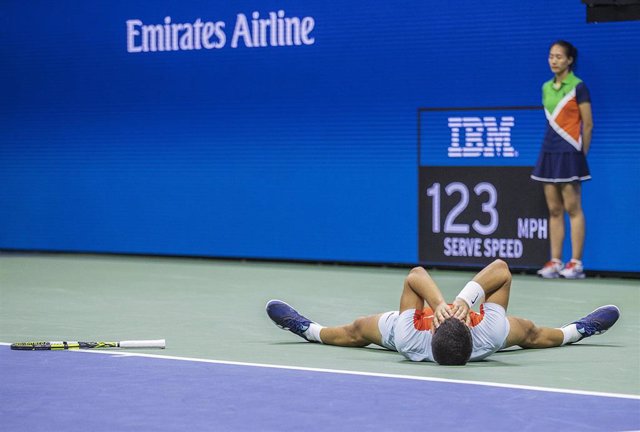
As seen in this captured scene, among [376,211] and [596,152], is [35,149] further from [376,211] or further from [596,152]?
[596,152]

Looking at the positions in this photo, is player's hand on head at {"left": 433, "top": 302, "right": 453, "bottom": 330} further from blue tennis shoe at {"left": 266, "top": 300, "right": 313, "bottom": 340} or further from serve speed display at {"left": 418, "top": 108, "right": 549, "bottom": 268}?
serve speed display at {"left": 418, "top": 108, "right": 549, "bottom": 268}

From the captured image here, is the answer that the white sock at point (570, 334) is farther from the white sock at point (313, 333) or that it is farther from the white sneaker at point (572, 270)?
the white sneaker at point (572, 270)

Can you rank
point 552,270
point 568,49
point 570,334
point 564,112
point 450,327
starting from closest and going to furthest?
1. point 450,327
2. point 570,334
3. point 568,49
4. point 564,112
5. point 552,270

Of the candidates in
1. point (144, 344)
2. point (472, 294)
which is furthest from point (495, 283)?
point (144, 344)

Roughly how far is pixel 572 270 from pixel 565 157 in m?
1.10

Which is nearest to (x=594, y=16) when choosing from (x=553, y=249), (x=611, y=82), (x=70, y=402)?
(x=611, y=82)

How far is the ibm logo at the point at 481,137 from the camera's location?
12.7 m

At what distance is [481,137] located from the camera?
42.0 ft

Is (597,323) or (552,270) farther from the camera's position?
(552,270)

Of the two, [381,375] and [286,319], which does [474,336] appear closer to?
[381,375]

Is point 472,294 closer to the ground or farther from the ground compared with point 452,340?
farther from the ground

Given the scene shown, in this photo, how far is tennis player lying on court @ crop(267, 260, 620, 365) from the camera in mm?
6656

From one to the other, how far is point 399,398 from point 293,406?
53 centimetres

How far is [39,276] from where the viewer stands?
12.6 metres
